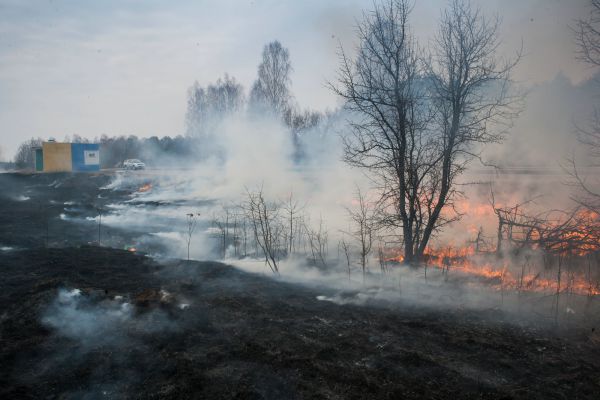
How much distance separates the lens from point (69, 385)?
4668mm

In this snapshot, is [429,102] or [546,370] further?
[429,102]

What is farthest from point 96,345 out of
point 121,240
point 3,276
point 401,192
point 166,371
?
point 121,240

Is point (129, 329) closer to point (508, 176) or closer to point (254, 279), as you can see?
point (254, 279)

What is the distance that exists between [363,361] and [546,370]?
2.40 metres

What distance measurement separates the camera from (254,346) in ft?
18.6

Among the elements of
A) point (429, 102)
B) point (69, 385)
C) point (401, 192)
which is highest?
point (429, 102)

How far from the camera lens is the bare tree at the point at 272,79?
3372 centimetres

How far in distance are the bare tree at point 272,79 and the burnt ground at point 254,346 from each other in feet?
88.9

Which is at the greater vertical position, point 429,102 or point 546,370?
point 429,102

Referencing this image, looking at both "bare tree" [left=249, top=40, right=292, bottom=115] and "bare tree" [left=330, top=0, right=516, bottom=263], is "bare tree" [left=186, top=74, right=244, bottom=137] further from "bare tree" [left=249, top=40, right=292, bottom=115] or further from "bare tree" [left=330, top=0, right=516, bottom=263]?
"bare tree" [left=330, top=0, right=516, bottom=263]

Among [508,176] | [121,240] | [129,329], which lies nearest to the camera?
[129,329]

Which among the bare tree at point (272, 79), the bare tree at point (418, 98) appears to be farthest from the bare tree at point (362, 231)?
the bare tree at point (272, 79)

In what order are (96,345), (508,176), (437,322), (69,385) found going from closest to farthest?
1. (69,385)
2. (96,345)
3. (437,322)
4. (508,176)

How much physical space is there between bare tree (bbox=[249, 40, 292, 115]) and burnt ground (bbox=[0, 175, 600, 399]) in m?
27.1
